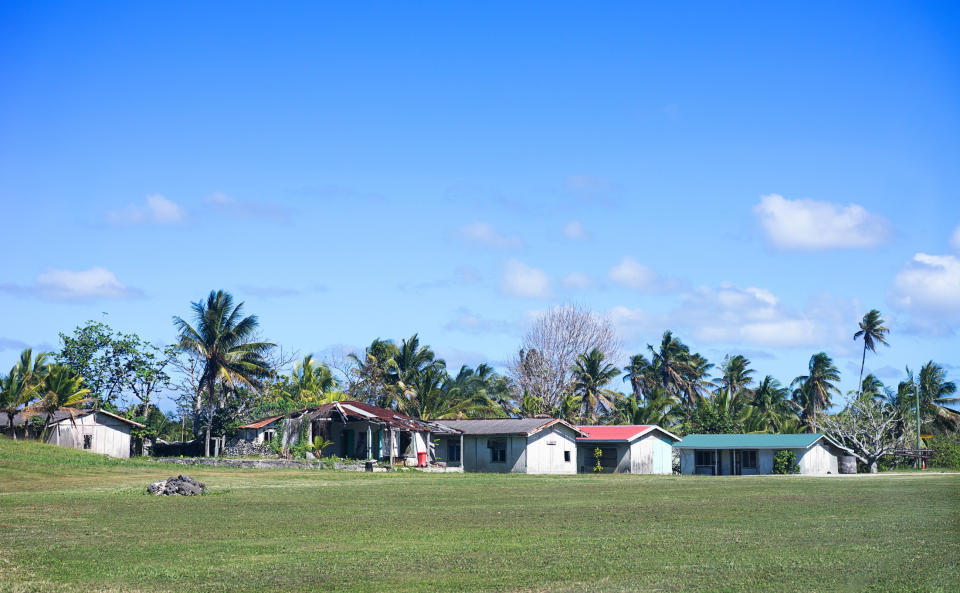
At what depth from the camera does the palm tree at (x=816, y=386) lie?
287 ft

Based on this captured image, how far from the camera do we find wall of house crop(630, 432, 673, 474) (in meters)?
62.1

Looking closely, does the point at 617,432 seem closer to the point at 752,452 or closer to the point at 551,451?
the point at 551,451

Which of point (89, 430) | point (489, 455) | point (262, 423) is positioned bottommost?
point (489, 455)

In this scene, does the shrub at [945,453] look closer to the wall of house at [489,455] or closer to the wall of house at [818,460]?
the wall of house at [818,460]

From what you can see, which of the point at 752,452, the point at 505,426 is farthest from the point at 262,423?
the point at 752,452

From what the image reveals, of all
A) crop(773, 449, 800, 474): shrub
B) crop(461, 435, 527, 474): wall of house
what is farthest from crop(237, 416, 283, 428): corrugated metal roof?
crop(773, 449, 800, 474): shrub

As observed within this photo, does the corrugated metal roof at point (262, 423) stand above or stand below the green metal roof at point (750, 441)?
above

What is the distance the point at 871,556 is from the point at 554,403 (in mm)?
63862

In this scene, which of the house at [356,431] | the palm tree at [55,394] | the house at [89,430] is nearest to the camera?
the palm tree at [55,394]

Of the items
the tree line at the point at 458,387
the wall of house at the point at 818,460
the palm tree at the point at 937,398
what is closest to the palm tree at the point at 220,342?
the tree line at the point at 458,387

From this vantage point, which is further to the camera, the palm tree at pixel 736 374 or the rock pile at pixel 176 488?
the palm tree at pixel 736 374

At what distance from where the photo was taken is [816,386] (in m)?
88.1

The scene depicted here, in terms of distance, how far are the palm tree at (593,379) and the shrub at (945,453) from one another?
24.3m

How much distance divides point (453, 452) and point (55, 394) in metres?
25.0
